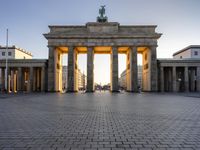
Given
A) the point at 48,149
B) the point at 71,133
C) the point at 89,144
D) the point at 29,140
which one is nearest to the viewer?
the point at 48,149

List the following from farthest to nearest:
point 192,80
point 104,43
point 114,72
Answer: point 192,80, point 104,43, point 114,72

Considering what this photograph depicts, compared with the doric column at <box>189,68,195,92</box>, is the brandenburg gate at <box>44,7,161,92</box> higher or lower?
higher

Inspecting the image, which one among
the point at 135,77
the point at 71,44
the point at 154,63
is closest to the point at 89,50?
the point at 71,44

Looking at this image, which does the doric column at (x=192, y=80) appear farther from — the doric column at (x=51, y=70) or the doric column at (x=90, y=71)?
the doric column at (x=51, y=70)

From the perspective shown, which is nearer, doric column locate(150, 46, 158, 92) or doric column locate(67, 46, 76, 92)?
doric column locate(150, 46, 158, 92)

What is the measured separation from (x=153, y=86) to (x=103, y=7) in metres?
25.6

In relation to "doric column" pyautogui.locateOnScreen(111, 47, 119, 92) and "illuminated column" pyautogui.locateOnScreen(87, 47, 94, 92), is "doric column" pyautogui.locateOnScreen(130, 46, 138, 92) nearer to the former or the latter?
"doric column" pyautogui.locateOnScreen(111, 47, 119, 92)

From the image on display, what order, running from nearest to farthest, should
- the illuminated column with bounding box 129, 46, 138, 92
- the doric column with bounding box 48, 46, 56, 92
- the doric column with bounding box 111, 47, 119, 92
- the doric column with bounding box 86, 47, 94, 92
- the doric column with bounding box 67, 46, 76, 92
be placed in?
1. the doric column with bounding box 111, 47, 119, 92
2. the illuminated column with bounding box 129, 46, 138, 92
3. the doric column with bounding box 86, 47, 94, 92
4. the doric column with bounding box 67, 46, 76, 92
5. the doric column with bounding box 48, 46, 56, 92

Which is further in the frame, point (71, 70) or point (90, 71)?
point (71, 70)

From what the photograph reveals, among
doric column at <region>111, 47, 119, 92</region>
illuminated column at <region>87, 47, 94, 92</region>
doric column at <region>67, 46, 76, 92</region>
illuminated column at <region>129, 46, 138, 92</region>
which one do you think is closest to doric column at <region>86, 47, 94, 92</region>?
illuminated column at <region>87, 47, 94, 92</region>

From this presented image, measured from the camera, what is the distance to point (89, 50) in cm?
5234

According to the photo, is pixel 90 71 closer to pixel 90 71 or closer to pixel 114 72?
pixel 90 71

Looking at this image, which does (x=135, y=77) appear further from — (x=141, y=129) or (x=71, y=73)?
(x=141, y=129)

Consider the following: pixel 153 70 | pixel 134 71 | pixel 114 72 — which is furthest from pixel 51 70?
pixel 153 70
